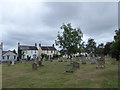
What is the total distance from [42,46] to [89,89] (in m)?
76.1

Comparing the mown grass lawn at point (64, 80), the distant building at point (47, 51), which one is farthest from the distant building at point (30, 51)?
the mown grass lawn at point (64, 80)

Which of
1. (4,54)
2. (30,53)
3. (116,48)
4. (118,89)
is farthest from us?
(30,53)

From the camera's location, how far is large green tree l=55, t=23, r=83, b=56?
27859 millimetres

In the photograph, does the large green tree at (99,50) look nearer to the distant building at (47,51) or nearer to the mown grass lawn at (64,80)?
the distant building at (47,51)

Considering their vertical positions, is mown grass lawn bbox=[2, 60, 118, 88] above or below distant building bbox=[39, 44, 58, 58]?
below

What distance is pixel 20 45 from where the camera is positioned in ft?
263

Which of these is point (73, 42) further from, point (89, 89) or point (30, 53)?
point (30, 53)

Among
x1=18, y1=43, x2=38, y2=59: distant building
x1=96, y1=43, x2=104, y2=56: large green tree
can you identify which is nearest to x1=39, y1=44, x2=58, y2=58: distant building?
x1=18, y1=43, x2=38, y2=59: distant building

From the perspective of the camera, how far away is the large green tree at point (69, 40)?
2786 cm

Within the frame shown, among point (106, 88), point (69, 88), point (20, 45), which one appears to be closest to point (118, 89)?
point (106, 88)

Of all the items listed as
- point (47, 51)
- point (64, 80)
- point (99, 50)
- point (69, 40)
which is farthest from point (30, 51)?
point (64, 80)

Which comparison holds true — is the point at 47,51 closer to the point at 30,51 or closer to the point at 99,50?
the point at 30,51

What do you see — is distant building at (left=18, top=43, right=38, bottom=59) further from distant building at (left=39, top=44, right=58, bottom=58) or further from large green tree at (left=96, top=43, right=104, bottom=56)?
large green tree at (left=96, top=43, right=104, bottom=56)

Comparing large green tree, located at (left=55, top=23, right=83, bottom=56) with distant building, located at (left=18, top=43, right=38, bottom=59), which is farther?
distant building, located at (left=18, top=43, right=38, bottom=59)
